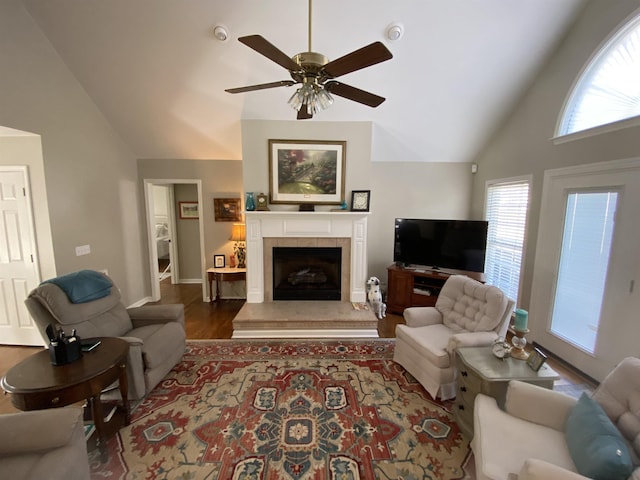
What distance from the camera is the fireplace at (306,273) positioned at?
403 cm

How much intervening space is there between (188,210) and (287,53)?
3.94 meters

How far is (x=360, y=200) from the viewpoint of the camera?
388 cm

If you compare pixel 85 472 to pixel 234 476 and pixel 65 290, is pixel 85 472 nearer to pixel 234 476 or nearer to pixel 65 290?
pixel 234 476

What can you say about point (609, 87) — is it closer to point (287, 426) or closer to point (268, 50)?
point (268, 50)

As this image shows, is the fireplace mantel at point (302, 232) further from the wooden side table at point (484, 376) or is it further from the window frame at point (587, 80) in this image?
the window frame at point (587, 80)

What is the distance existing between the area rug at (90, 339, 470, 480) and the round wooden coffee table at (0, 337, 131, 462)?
38 centimetres

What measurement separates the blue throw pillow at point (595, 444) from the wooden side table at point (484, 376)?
0.38 metres

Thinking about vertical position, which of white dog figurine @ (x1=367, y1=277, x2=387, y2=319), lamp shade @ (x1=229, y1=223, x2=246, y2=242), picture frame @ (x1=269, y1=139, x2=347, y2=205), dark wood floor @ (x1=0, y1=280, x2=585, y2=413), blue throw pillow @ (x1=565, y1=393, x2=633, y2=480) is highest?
picture frame @ (x1=269, y1=139, x2=347, y2=205)

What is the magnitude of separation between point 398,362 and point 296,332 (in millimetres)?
1311

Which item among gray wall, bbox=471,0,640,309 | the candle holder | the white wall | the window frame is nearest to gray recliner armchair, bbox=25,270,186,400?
the candle holder

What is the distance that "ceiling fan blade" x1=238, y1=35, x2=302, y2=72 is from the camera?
1422mm

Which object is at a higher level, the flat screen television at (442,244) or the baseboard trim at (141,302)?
the flat screen television at (442,244)

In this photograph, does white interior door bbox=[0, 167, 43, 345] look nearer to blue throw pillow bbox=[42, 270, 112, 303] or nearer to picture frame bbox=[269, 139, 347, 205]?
blue throw pillow bbox=[42, 270, 112, 303]

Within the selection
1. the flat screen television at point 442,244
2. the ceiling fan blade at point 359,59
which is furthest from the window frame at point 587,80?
the ceiling fan blade at point 359,59
